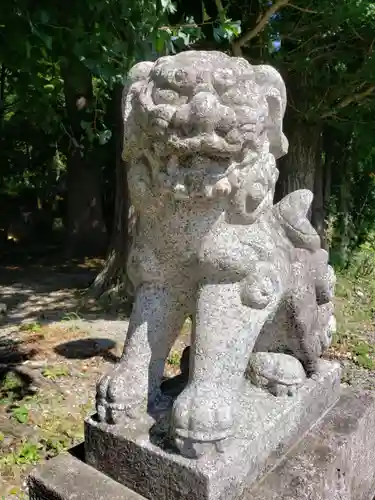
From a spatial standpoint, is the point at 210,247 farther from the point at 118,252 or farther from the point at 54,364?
the point at 118,252

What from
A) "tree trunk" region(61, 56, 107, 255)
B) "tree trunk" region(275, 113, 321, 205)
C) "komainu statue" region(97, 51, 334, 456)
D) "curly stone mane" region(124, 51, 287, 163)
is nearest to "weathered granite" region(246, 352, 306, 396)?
"komainu statue" region(97, 51, 334, 456)

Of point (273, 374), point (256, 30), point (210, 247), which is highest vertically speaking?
point (256, 30)

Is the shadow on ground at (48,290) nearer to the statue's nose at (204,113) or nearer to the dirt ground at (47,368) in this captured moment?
the dirt ground at (47,368)

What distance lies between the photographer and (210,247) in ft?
4.78

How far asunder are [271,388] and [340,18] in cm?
339

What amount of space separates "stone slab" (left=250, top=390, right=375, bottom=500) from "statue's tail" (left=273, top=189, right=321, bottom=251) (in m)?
0.62

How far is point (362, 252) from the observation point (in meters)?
6.99

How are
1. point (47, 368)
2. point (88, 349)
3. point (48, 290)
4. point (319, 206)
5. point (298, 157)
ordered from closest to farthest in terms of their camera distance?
point (47, 368) < point (88, 349) < point (298, 157) < point (48, 290) < point (319, 206)

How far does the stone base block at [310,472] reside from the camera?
1470 mm

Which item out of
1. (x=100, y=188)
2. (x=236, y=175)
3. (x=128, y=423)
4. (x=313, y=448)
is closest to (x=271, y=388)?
(x=313, y=448)

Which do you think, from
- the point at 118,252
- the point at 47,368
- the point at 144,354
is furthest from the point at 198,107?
the point at 118,252

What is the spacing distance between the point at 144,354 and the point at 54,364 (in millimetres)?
2192

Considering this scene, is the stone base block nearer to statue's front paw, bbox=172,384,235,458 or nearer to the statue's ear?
statue's front paw, bbox=172,384,235,458

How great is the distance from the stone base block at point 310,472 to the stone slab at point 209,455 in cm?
2
